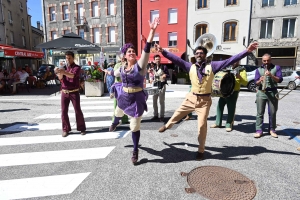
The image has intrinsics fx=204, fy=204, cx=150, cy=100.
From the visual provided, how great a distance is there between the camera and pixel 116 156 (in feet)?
12.3

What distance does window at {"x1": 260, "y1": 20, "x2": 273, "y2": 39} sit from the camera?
63.0ft

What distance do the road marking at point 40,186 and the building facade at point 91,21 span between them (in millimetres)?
23179

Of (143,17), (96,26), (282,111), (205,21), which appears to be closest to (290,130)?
(282,111)

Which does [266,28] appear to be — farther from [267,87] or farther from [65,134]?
[65,134]

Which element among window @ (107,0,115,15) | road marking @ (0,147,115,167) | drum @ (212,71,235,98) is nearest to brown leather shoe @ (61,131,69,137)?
road marking @ (0,147,115,167)

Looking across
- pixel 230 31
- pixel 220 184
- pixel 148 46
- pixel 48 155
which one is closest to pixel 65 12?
pixel 230 31

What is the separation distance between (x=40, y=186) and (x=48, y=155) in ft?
3.46

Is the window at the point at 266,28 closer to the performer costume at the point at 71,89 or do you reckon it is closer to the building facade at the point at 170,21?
the building facade at the point at 170,21

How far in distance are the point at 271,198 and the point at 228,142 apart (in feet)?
6.30

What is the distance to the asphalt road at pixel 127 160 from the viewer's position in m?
2.76

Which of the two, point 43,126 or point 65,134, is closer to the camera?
point 65,134

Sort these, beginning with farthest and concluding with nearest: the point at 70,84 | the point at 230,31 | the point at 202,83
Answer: the point at 230,31, the point at 70,84, the point at 202,83

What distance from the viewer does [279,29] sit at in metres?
18.8

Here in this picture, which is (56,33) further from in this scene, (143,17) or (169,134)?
(169,134)
